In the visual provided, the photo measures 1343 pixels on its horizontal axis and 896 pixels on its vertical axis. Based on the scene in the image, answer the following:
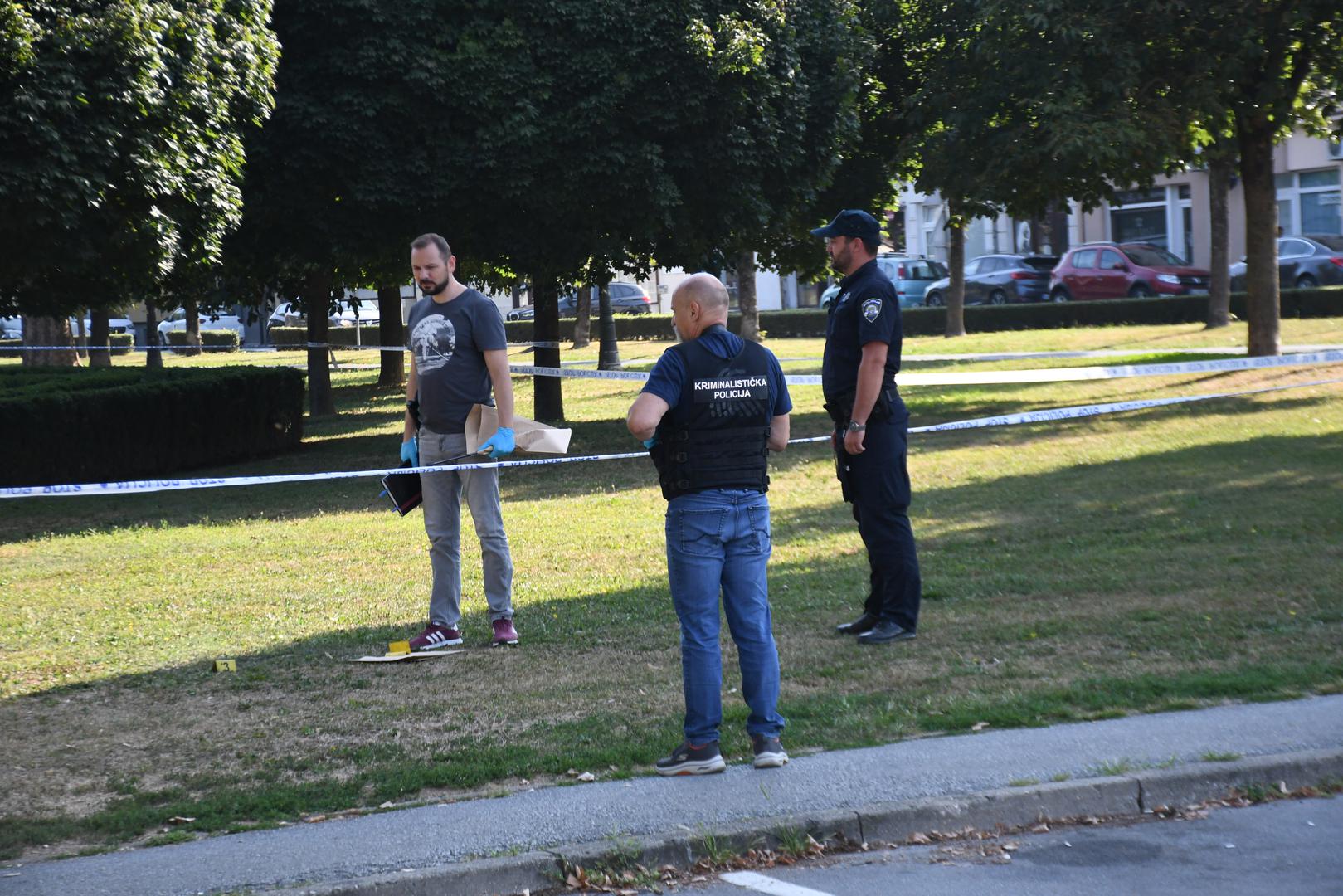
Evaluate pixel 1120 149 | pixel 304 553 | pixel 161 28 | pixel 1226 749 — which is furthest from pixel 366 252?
pixel 1226 749

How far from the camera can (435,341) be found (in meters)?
7.63

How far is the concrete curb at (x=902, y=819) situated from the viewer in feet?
15.5

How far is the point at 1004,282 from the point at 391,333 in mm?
19370

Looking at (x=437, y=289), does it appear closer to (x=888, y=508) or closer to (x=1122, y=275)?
(x=888, y=508)

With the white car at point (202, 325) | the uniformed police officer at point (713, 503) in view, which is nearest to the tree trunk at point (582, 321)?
the white car at point (202, 325)

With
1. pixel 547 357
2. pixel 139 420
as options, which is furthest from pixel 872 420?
pixel 547 357

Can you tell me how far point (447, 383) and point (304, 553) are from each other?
4.38m

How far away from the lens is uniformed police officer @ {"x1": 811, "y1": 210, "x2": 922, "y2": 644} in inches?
291

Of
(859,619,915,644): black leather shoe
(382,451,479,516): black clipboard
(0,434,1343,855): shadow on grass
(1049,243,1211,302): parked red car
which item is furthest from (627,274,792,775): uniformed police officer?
(1049,243,1211,302): parked red car

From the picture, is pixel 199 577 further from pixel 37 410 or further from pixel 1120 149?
pixel 1120 149

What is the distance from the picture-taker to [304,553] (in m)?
11.5

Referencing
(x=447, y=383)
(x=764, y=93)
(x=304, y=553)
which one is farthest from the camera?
(x=764, y=93)

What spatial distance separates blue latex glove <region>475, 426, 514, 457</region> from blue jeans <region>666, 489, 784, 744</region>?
1925 mm

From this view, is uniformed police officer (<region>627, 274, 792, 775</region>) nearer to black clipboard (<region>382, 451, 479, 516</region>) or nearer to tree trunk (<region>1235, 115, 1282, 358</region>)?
black clipboard (<region>382, 451, 479, 516</region>)
